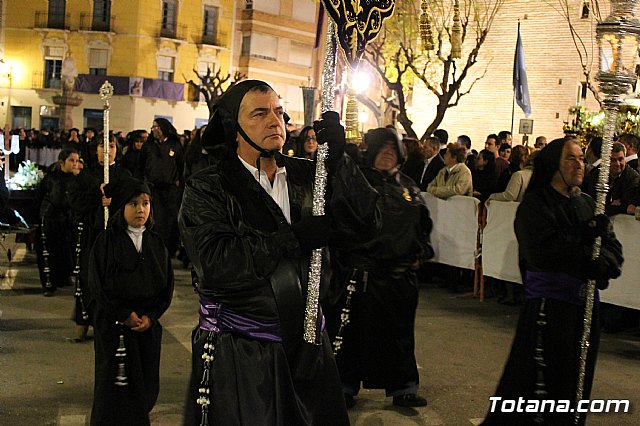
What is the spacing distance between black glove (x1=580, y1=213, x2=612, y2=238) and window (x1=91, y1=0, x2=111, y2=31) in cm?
4958

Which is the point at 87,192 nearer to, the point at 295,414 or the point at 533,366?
the point at 533,366

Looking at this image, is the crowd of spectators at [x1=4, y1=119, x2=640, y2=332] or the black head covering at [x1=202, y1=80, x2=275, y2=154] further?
the crowd of spectators at [x1=4, y1=119, x2=640, y2=332]

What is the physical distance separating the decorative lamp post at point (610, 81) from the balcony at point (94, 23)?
48919mm

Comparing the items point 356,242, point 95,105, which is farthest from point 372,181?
point 95,105

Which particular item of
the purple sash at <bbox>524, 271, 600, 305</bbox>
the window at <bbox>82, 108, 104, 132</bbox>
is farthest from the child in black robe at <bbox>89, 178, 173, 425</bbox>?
the window at <bbox>82, 108, 104, 132</bbox>

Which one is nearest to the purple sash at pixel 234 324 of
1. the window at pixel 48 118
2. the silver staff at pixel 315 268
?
the silver staff at pixel 315 268

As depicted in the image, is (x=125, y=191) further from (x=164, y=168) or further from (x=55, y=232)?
(x=164, y=168)

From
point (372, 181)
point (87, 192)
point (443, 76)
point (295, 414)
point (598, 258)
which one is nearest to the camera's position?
point (295, 414)

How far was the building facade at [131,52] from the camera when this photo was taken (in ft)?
166

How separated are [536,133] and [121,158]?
17195 millimetres

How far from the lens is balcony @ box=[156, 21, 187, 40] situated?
170 feet

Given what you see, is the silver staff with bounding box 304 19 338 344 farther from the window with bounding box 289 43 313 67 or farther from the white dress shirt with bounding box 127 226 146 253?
the window with bounding box 289 43 313 67

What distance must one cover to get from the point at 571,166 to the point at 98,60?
49.2 metres

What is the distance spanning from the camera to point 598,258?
5.27 m
